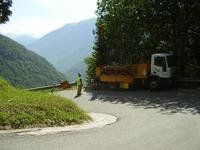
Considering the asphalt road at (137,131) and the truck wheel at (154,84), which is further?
the truck wheel at (154,84)

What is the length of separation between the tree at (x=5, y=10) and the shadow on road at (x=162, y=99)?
8136 millimetres

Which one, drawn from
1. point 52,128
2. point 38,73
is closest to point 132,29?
point 52,128

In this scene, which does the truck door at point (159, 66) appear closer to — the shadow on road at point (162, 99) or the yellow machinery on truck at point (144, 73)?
the yellow machinery on truck at point (144, 73)

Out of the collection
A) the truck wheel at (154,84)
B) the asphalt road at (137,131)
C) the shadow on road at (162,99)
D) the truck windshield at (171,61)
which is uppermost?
the truck windshield at (171,61)

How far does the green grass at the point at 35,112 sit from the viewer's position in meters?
16.0

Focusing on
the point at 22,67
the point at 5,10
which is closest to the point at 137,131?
the point at 5,10

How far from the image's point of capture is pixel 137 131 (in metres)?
16.0

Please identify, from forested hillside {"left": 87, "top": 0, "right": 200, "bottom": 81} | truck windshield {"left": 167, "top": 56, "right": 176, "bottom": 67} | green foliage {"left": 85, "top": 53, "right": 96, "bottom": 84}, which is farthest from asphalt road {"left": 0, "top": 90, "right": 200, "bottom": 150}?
green foliage {"left": 85, "top": 53, "right": 96, "bottom": 84}

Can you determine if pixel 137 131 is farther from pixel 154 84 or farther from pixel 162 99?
pixel 154 84

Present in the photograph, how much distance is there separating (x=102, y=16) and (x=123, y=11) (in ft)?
14.1

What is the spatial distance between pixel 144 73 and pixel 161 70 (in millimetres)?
1444

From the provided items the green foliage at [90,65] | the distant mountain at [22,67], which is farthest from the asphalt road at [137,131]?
the distant mountain at [22,67]

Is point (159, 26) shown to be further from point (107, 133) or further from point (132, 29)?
point (107, 133)

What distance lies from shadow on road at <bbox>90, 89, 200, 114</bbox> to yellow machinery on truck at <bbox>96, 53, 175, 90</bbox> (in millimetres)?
1526
